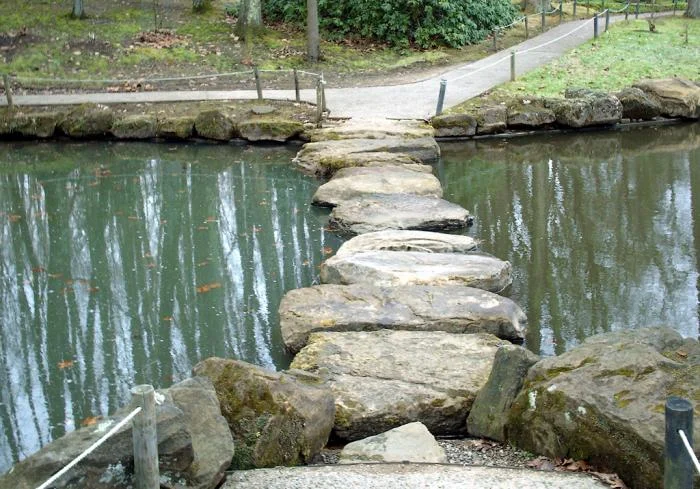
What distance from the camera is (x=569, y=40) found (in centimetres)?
2864

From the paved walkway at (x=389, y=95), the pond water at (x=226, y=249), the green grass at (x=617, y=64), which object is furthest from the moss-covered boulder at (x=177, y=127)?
the green grass at (x=617, y=64)

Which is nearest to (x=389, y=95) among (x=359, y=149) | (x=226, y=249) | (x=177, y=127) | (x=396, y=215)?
(x=177, y=127)

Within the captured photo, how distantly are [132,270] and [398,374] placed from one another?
5062 millimetres

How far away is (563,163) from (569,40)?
12.8 meters

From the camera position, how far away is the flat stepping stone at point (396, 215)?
12.9m

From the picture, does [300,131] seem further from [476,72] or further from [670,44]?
[670,44]

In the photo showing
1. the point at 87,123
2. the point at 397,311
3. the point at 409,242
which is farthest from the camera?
the point at 87,123

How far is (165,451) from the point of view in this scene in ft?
18.7

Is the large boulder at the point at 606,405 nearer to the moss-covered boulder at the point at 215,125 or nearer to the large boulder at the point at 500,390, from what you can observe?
the large boulder at the point at 500,390

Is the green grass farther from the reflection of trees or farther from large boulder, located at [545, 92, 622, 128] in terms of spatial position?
the reflection of trees

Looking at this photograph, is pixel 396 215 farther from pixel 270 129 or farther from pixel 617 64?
pixel 617 64

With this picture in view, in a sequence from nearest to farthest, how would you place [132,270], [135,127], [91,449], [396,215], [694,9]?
[91,449], [132,270], [396,215], [135,127], [694,9]

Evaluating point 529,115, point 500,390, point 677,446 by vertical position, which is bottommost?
point 500,390

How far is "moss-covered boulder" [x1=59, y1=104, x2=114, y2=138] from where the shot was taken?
65.1ft
